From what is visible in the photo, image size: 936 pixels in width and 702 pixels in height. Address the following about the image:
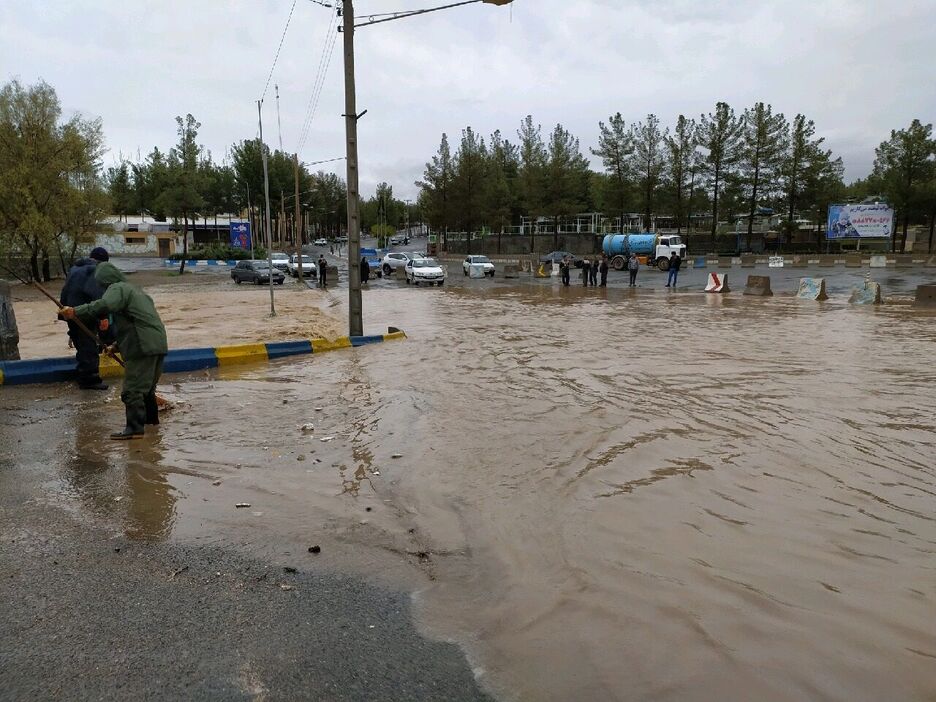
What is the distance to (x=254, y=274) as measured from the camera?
38.3m

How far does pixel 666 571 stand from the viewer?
3.91 metres

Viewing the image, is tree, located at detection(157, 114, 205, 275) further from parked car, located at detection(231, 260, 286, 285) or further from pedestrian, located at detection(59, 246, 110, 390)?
pedestrian, located at detection(59, 246, 110, 390)

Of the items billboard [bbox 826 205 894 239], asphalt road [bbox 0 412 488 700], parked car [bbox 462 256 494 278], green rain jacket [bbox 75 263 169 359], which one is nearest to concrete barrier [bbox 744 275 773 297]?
parked car [bbox 462 256 494 278]

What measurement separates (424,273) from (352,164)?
856 inches

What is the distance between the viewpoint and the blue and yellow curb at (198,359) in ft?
29.4

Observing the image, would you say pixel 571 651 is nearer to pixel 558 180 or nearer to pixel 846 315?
pixel 846 315

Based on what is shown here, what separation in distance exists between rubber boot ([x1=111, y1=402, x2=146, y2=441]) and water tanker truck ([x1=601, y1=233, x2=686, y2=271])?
141ft

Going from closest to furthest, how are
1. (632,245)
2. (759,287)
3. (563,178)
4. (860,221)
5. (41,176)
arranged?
(759,287), (41,176), (632,245), (860,221), (563,178)

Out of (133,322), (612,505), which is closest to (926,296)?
(612,505)

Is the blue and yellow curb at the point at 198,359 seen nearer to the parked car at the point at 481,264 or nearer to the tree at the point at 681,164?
the parked car at the point at 481,264

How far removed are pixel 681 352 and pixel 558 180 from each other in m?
56.5

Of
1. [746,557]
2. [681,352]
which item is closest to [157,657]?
[746,557]

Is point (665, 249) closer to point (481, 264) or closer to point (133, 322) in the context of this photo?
point (481, 264)

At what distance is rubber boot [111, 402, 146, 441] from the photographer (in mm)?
6460
